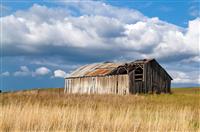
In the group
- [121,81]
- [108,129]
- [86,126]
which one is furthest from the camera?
[121,81]

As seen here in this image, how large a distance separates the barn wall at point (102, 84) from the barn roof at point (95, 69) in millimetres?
572

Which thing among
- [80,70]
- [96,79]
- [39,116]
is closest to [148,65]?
[96,79]

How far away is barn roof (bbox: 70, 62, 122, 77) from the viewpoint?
151 ft

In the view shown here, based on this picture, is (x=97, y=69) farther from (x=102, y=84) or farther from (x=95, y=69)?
(x=102, y=84)

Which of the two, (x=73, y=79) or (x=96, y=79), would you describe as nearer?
(x=96, y=79)

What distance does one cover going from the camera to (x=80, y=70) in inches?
2052


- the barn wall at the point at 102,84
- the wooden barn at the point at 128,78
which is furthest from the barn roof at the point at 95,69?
the barn wall at the point at 102,84

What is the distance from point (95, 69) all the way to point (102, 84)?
3.76m

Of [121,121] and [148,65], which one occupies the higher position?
[148,65]

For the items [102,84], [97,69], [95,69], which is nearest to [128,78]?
[102,84]

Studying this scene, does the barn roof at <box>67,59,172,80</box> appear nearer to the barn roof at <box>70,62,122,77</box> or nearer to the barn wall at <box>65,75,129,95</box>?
the barn roof at <box>70,62,122,77</box>

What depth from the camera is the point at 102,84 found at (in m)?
45.6

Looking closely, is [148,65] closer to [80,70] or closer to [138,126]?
[80,70]

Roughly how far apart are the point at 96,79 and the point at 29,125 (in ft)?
123
